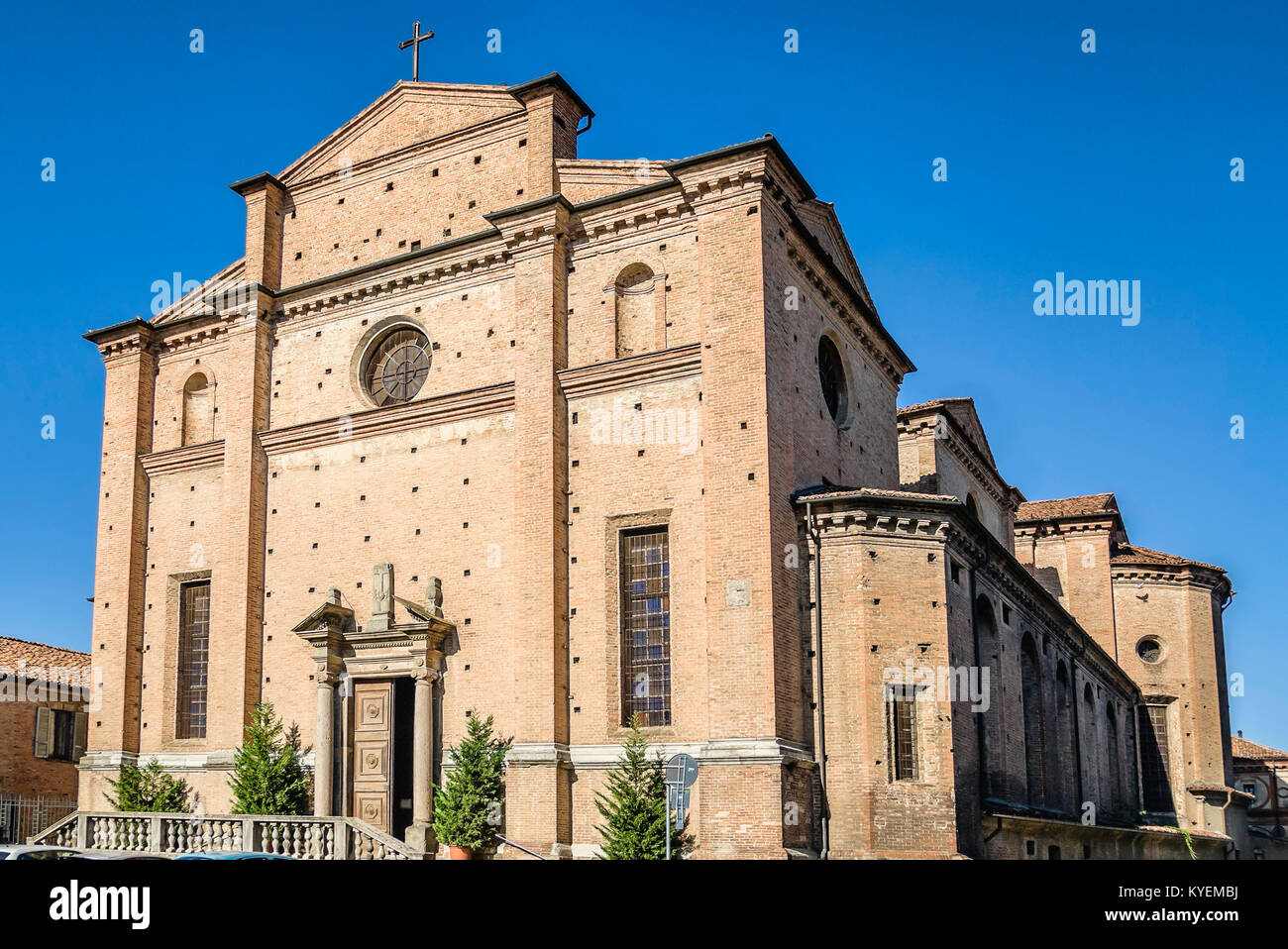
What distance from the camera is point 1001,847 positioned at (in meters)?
20.3

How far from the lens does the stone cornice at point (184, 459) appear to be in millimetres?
24469

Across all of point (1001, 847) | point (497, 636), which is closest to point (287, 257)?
point (497, 636)

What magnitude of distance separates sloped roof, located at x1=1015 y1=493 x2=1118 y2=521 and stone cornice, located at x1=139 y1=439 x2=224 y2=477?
27.4 metres

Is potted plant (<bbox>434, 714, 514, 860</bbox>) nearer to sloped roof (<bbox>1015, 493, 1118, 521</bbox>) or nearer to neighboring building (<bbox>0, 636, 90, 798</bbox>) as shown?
neighboring building (<bbox>0, 636, 90, 798</bbox>)

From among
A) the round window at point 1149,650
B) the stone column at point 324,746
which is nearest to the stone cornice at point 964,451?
the round window at point 1149,650

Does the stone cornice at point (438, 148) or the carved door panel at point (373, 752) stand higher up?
the stone cornice at point (438, 148)

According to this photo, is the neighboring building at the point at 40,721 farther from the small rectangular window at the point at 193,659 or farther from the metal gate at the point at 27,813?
the small rectangular window at the point at 193,659

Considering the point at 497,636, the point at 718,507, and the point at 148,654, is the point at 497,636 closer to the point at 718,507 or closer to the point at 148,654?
the point at 718,507

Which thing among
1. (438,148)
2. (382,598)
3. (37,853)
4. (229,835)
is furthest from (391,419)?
(37,853)

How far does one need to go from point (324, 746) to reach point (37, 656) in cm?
1574

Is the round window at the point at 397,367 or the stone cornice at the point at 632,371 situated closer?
the stone cornice at the point at 632,371

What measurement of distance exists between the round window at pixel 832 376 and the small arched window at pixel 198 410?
12.6m

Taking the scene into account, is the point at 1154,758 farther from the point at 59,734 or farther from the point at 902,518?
the point at 59,734

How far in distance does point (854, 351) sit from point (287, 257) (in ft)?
38.6
